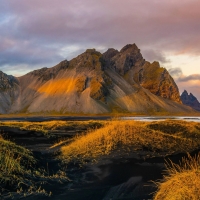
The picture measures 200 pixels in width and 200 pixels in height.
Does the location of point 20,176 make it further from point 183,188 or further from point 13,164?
point 183,188

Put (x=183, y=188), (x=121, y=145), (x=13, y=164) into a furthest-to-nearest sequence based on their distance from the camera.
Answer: (x=121, y=145), (x=13, y=164), (x=183, y=188)

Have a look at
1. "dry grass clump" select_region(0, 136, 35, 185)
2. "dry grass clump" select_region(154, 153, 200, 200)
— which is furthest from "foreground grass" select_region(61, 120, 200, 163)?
"dry grass clump" select_region(154, 153, 200, 200)

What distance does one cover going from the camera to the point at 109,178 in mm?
18297

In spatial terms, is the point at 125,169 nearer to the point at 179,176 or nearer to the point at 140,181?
the point at 140,181

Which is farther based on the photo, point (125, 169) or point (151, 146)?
point (151, 146)

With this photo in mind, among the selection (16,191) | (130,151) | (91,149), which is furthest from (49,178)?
(130,151)

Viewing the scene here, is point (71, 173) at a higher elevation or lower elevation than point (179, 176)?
lower

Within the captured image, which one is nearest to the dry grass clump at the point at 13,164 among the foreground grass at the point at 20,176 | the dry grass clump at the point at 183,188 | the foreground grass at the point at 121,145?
the foreground grass at the point at 20,176

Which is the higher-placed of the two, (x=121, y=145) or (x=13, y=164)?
(x=13, y=164)

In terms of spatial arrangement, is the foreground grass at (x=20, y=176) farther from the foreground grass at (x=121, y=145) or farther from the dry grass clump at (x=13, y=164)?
the foreground grass at (x=121, y=145)

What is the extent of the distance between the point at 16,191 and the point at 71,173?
5227mm

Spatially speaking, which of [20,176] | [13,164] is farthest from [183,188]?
[13,164]

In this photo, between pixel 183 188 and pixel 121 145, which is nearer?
pixel 183 188

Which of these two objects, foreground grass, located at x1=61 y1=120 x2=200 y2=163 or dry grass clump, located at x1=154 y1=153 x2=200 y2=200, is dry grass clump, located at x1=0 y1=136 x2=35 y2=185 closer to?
foreground grass, located at x1=61 y1=120 x2=200 y2=163
